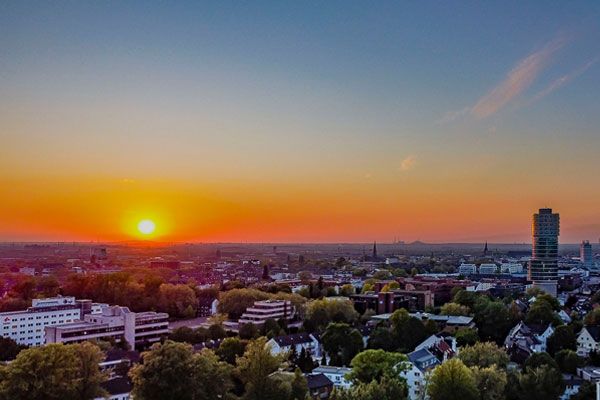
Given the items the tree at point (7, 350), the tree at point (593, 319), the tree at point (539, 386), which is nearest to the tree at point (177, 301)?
the tree at point (7, 350)

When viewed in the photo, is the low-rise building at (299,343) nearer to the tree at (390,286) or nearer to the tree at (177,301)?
the tree at (177,301)

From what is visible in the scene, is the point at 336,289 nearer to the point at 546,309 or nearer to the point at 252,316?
the point at 252,316

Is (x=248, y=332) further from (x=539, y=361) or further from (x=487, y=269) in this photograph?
(x=487, y=269)

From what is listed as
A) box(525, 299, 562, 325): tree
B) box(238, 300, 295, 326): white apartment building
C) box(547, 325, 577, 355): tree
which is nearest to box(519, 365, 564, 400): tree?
box(547, 325, 577, 355): tree

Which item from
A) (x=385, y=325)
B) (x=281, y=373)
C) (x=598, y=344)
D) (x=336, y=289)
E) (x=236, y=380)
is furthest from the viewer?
(x=336, y=289)

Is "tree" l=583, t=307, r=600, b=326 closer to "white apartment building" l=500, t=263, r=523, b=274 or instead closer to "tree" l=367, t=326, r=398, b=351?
"tree" l=367, t=326, r=398, b=351

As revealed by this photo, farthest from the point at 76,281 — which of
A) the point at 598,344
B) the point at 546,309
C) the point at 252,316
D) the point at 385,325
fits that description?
the point at 598,344
